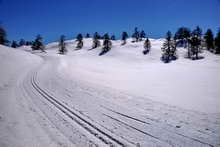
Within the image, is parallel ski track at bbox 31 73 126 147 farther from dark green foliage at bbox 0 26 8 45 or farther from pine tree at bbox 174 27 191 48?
pine tree at bbox 174 27 191 48

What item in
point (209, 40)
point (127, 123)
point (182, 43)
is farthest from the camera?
point (182, 43)

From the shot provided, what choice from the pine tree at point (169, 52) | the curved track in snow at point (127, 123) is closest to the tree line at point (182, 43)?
the pine tree at point (169, 52)

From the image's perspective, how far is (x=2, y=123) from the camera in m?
4.78

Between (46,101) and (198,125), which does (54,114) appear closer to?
(46,101)

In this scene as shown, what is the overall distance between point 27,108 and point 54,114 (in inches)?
66.4

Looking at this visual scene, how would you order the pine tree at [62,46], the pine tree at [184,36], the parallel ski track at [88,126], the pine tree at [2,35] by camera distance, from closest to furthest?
the parallel ski track at [88,126]
the pine tree at [2,35]
the pine tree at [184,36]
the pine tree at [62,46]

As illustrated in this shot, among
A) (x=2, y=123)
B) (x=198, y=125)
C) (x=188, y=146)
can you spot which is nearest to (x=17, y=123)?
(x=2, y=123)

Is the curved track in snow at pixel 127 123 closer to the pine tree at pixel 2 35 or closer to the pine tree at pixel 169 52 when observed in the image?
the pine tree at pixel 169 52

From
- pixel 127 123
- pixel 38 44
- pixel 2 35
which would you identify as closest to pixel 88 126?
pixel 127 123

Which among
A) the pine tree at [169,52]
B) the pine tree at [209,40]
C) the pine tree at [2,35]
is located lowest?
the pine tree at [169,52]

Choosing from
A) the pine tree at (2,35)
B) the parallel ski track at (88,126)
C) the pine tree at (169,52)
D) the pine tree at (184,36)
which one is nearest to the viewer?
the parallel ski track at (88,126)

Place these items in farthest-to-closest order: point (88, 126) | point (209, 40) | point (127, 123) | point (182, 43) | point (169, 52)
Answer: point (182, 43) → point (209, 40) → point (169, 52) → point (127, 123) → point (88, 126)

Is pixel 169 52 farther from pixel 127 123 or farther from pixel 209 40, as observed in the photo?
pixel 127 123

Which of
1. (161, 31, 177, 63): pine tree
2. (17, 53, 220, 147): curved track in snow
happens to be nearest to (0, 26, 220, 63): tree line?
(161, 31, 177, 63): pine tree
